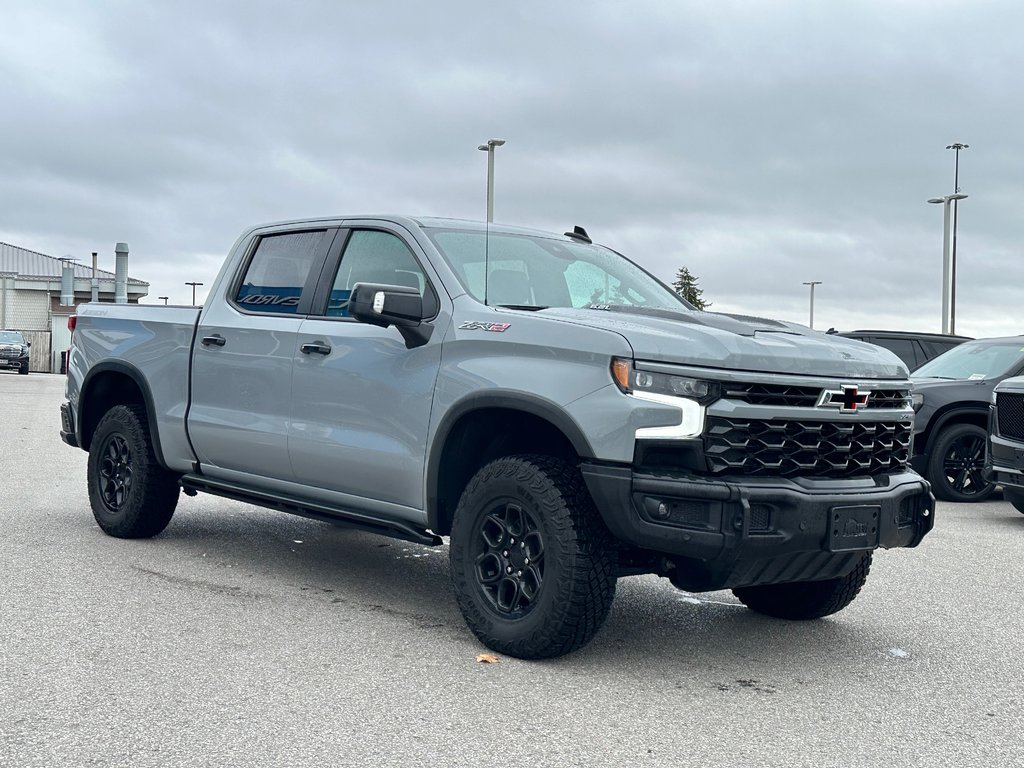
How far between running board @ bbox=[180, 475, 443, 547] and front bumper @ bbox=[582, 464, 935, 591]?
3.95 feet

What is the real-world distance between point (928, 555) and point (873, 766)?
15.2 feet

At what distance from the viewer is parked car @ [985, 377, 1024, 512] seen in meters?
9.68

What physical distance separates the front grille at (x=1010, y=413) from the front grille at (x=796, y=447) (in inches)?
204

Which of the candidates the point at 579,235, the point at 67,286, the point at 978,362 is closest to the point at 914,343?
the point at 978,362

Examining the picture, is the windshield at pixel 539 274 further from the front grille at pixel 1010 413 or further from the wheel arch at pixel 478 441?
the front grille at pixel 1010 413

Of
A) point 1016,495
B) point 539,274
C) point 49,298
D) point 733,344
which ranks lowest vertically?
point 1016,495

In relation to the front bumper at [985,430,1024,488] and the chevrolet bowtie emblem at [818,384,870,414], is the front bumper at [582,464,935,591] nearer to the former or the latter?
the chevrolet bowtie emblem at [818,384,870,414]

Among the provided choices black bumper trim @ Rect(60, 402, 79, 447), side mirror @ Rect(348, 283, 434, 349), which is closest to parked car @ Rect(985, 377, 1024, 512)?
side mirror @ Rect(348, 283, 434, 349)

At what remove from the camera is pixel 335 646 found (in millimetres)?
5148

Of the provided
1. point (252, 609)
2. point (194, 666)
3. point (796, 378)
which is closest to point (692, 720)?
point (796, 378)

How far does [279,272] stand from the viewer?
6754mm

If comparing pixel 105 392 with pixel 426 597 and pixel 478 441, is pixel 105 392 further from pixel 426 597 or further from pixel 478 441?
pixel 478 441

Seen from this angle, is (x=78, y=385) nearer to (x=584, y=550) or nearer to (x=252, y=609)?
(x=252, y=609)

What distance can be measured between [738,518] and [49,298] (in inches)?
2559
